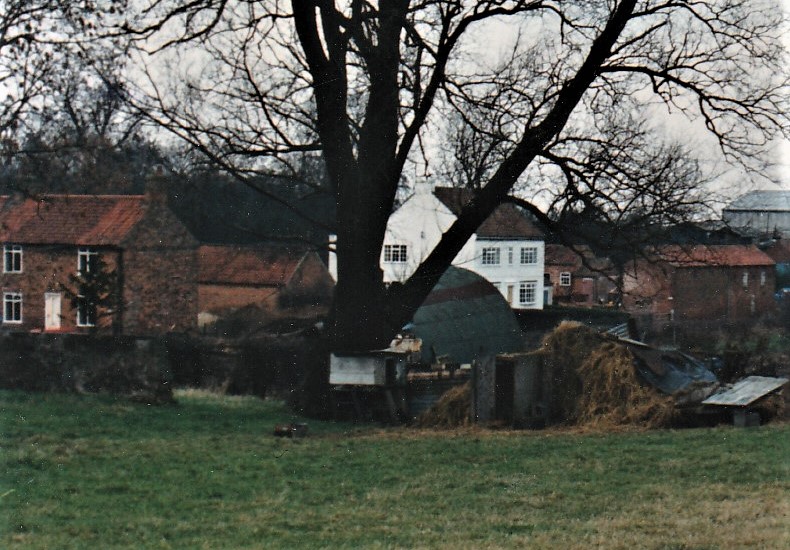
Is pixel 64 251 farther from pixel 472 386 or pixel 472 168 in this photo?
pixel 472 386

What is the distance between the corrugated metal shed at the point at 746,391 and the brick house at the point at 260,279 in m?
5.90

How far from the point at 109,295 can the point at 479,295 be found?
6.45 meters

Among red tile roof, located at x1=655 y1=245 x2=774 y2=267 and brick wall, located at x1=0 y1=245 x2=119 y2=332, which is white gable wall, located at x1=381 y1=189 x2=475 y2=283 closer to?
red tile roof, located at x1=655 y1=245 x2=774 y2=267

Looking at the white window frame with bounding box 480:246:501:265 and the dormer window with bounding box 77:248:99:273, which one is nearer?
the dormer window with bounding box 77:248:99:273

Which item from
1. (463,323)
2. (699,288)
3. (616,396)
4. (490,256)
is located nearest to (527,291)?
(490,256)

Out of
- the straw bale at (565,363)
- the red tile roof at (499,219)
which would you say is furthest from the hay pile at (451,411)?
the red tile roof at (499,219)

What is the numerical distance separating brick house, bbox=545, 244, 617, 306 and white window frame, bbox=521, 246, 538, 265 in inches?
7.1

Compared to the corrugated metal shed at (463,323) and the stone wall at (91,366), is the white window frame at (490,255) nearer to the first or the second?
the corrugated metal shed at (463,323)

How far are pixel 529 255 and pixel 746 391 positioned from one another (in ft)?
14.4

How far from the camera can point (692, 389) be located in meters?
13.3

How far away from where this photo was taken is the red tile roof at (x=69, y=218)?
914 centimetres

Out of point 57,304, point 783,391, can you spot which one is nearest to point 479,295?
point 783,391

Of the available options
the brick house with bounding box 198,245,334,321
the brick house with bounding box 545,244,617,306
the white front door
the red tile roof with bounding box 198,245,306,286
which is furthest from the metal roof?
the white front door

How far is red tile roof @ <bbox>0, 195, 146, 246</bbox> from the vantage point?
9141 mm
